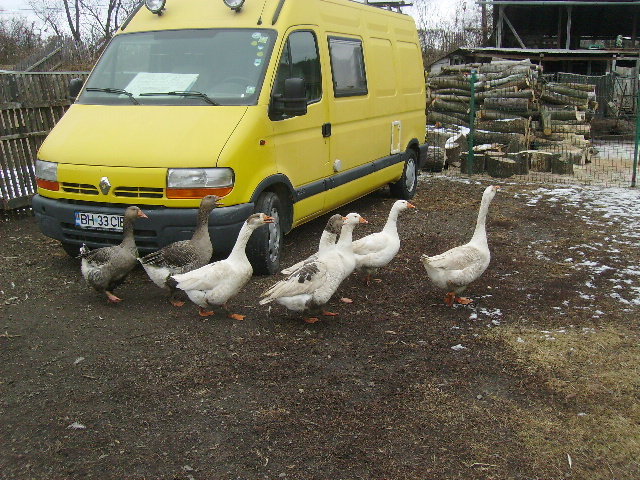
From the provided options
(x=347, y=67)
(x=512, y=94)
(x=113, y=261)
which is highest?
(x=347, y=67)

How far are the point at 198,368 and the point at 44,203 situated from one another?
2811 mm

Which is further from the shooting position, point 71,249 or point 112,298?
point 71,249

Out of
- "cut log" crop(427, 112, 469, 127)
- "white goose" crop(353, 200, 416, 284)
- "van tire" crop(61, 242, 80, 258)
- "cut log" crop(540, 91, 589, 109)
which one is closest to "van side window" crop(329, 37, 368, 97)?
"white goose" crop(353, 200, 416, 284)

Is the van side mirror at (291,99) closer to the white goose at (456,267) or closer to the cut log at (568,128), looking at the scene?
the white goose at (456,267)

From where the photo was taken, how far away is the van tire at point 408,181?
10.2 m

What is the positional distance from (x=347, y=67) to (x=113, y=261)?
3.94 m

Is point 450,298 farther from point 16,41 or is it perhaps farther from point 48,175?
point 16,41

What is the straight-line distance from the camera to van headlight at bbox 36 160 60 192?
19.6 ft

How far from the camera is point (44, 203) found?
6.11 metres

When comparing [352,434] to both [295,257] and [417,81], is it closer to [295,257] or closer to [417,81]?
[295,257]

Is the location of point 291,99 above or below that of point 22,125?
above

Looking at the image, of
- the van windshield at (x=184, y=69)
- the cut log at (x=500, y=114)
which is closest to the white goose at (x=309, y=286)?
the van windshield at (x=184, y=69)

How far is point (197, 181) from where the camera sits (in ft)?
18.2

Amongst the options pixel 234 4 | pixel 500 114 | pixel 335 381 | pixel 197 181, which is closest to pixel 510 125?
pixel 500 114
